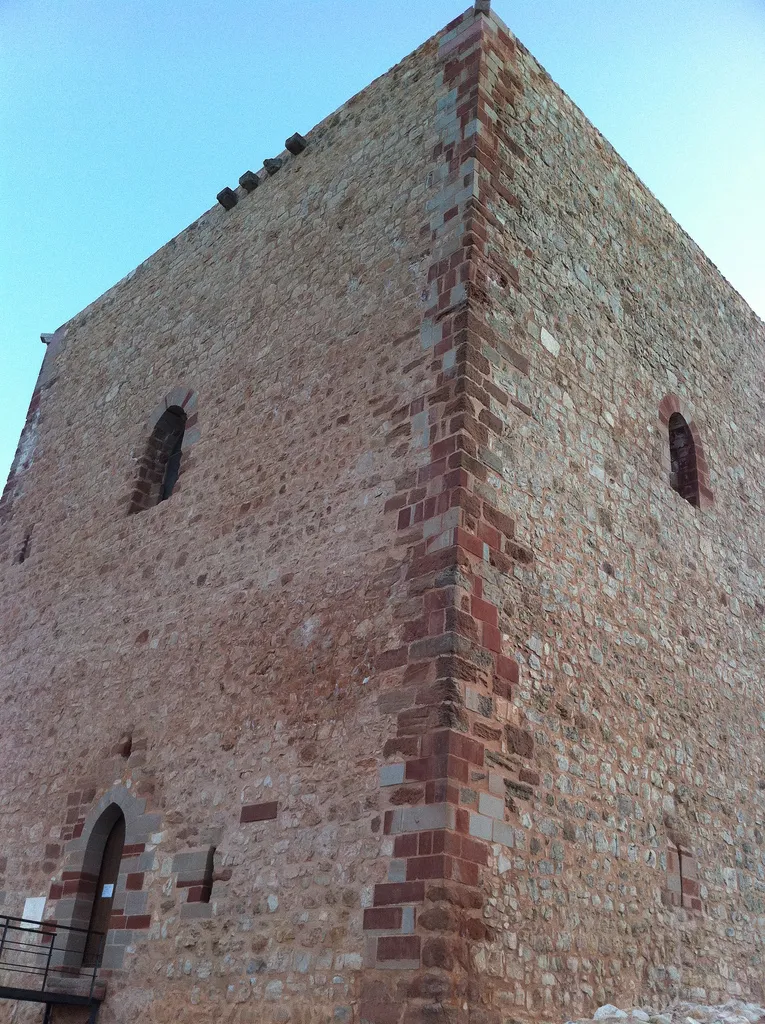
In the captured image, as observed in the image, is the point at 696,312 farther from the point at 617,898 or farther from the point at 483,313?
the point at 617,898

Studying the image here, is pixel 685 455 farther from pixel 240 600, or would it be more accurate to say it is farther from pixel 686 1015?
pixel 686 1015

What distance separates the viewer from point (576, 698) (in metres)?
6.88

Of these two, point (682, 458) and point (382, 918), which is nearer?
point (382, 918)

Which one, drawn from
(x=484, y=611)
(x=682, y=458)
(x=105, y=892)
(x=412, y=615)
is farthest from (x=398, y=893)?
(x=682, y=458)

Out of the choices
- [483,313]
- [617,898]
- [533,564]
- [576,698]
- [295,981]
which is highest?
[483,313]

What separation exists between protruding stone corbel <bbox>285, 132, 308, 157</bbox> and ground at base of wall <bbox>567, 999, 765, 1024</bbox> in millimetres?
7995

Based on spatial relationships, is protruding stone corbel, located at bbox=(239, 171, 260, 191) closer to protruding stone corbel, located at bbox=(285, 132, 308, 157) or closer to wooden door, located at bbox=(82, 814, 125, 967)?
protruding stone corbel, located at bbox=(285, 132, 308, 157)

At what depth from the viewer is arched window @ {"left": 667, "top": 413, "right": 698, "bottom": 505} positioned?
9.42 m

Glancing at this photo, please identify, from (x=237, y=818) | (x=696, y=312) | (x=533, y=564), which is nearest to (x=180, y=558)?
(x=237, y=818)

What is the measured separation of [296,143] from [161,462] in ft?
11.3

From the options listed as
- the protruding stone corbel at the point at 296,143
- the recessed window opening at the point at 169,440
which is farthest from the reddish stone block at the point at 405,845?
the protruding stone corbel at the point at 296,143

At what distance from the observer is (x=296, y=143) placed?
998 centimetres

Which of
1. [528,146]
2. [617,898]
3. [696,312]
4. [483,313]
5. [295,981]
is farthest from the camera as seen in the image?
[696,312]

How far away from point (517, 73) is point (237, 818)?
21.2 ft
